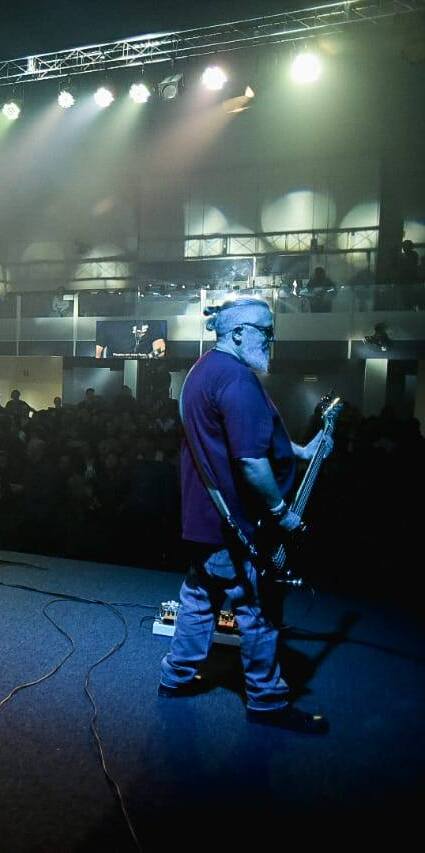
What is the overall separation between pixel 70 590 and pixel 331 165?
35.8ft

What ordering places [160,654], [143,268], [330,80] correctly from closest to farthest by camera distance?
[160,654]
[330,80]
[143,268]

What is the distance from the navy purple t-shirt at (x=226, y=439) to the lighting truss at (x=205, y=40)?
14.4 ft

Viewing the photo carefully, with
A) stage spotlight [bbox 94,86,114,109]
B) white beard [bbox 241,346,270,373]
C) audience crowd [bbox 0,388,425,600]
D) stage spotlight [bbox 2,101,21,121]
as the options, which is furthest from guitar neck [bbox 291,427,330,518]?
stage spotlight [bbox 2,101,21,121]

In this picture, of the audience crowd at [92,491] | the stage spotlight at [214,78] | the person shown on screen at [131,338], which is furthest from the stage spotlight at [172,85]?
the person shown on screen at [131,338]

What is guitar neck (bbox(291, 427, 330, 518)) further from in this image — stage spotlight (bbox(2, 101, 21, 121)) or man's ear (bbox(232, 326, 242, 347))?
stage spotlight (bbox(2, 101, 21, 121))

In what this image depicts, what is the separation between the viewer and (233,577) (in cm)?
229

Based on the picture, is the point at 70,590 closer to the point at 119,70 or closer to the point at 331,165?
the point at 119,70

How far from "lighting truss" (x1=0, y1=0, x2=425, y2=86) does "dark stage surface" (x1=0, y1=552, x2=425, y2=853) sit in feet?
17.0

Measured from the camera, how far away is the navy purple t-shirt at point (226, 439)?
2.12 metres

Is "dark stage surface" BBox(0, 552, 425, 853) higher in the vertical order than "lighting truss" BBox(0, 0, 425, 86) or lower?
lower

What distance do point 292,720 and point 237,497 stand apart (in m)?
0.92

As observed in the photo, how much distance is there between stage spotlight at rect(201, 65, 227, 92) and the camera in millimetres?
6273

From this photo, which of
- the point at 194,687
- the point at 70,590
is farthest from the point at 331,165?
the point at 194,687

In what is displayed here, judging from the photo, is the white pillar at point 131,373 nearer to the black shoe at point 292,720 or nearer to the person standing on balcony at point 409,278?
the person standing on balcony at point 409,278
